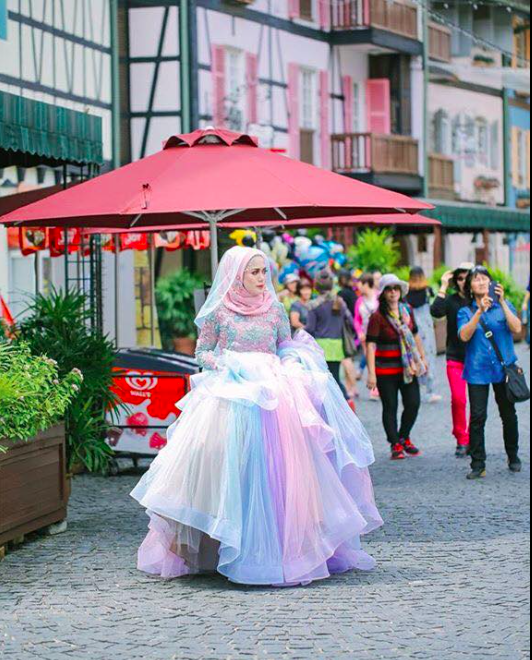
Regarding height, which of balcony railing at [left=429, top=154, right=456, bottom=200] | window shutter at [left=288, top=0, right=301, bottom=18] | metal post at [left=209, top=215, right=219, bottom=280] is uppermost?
window shutter at [left=288, top=0, right=301, bottom=18]

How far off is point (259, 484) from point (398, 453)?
6.36 meters

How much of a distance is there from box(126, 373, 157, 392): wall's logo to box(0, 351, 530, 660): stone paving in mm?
2037

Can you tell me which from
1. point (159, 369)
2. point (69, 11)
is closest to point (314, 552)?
point (159, 369)

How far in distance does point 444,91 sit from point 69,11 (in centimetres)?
2461

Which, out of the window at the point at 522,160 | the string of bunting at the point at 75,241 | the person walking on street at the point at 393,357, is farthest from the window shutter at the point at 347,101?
the person walking on street at the point at 393,357

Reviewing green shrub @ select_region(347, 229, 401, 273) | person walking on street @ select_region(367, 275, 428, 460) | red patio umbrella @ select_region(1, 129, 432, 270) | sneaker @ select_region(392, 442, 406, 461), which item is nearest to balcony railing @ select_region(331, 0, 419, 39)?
green shrub @ select_region(347, 229, 401, 273)

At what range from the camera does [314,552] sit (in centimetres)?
889

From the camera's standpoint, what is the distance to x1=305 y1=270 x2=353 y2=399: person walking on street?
17.9 metres

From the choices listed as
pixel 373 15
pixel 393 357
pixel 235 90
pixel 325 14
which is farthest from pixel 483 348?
pixel 373 15

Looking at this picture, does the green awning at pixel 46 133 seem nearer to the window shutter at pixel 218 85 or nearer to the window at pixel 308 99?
the window shutter at pixel 218 85

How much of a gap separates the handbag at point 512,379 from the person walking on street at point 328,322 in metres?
4.52

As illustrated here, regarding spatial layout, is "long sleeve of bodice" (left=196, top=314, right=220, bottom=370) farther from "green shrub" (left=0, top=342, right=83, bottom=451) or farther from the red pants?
the red pants

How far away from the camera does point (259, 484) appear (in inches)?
349

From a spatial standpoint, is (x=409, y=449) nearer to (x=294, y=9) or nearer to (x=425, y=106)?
(x=294, y=9)
